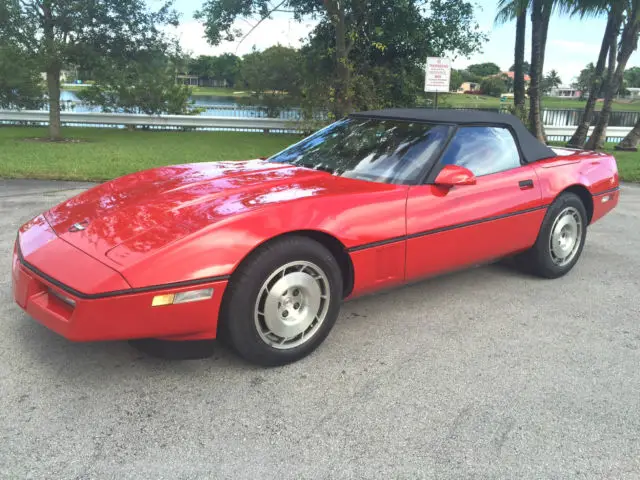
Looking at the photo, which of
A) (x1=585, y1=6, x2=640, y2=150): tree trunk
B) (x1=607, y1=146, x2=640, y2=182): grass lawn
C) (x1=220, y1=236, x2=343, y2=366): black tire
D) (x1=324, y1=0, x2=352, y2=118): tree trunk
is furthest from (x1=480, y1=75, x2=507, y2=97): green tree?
(x1=220, y1=236, x2=343, y2=366): black tire

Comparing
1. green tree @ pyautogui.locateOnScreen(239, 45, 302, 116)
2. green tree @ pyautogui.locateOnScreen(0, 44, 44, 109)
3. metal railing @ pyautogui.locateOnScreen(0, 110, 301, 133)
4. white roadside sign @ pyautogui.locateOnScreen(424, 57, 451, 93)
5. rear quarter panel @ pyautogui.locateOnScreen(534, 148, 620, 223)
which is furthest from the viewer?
green tree @ pyautogui.locateOnScreen(239, 45, 302, 116)

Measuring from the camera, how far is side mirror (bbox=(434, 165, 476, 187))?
10.8ft

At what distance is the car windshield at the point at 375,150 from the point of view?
349cm

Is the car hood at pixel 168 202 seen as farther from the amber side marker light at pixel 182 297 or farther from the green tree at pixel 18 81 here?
the green tree at pixel 18 81

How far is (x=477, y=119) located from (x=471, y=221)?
0.84m

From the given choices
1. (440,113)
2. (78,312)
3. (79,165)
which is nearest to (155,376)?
(78,312)

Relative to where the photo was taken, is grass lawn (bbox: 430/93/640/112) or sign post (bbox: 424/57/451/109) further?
grass lawn (bbox: 430/93/640/112)

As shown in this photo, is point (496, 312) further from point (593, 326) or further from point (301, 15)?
point (301, 15)

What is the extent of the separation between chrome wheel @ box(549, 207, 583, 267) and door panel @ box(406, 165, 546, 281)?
0.93ft

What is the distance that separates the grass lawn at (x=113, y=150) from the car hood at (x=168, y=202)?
5549mm

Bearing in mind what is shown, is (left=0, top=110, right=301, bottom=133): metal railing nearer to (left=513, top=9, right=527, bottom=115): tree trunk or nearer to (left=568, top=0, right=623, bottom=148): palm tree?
(left=513, top=9, right=527, bottom=115): tree trunk

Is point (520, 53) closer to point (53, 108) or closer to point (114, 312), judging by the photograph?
point (53, 108)

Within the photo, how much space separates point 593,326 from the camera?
3498 mm

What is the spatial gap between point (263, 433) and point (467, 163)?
2.27 meters
